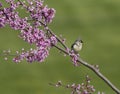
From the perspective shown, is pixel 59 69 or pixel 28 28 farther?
pixel 59 69

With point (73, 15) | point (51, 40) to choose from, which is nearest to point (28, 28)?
point (51, 40)

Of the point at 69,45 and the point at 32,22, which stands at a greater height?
the point at 69,45

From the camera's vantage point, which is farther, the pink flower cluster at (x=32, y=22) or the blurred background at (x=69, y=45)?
the blurred background at (x=69, y=45)

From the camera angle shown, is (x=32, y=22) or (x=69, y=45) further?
(x=69, y=45)

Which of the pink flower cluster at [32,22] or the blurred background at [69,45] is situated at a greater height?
the blurred background at [69,45]

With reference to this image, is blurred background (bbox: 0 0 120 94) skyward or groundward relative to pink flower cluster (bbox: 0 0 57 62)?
skyward

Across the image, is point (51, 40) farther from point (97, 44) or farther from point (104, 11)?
point (104, 11)

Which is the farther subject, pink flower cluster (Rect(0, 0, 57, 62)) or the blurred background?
the blurred background

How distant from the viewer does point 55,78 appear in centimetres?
1484

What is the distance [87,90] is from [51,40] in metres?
0.92

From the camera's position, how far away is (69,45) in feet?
54.5

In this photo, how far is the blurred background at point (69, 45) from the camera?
14602 millimetres

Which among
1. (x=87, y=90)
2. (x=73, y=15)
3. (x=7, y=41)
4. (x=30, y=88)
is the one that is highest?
(x=73, y=15)

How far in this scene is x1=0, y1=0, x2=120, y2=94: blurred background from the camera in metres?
14.6
